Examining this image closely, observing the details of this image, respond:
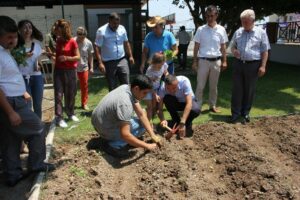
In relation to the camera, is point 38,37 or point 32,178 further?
point 38,37

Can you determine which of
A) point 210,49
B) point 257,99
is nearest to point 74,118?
point 210,49

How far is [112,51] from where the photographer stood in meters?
6.77

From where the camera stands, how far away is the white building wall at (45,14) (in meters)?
14.8

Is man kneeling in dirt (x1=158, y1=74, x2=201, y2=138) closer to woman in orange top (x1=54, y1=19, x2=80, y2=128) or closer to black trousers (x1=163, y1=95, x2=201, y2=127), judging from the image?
black trousers (x1=163, y1=95, x2=201, y2=127)

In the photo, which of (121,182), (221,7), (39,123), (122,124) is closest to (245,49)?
(122,124)

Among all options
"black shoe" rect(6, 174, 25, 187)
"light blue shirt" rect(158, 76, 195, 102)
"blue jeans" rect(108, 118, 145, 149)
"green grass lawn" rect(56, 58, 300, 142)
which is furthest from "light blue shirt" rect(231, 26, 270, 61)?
"black shoe" rect(6, 174, 25, 187)

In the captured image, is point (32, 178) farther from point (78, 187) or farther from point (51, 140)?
point (51, 140)

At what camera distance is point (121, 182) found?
4414mm

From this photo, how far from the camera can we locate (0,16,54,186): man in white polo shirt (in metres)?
3.81

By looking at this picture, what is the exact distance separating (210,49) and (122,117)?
9.24 feet

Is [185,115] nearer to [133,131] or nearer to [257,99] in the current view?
[133,131]

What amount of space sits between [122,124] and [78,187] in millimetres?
910

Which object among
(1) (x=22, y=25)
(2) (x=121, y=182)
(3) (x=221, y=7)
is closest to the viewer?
(2) (x=121, y=182)

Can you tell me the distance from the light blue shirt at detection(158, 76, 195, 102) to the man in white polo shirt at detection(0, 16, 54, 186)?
213 cm
